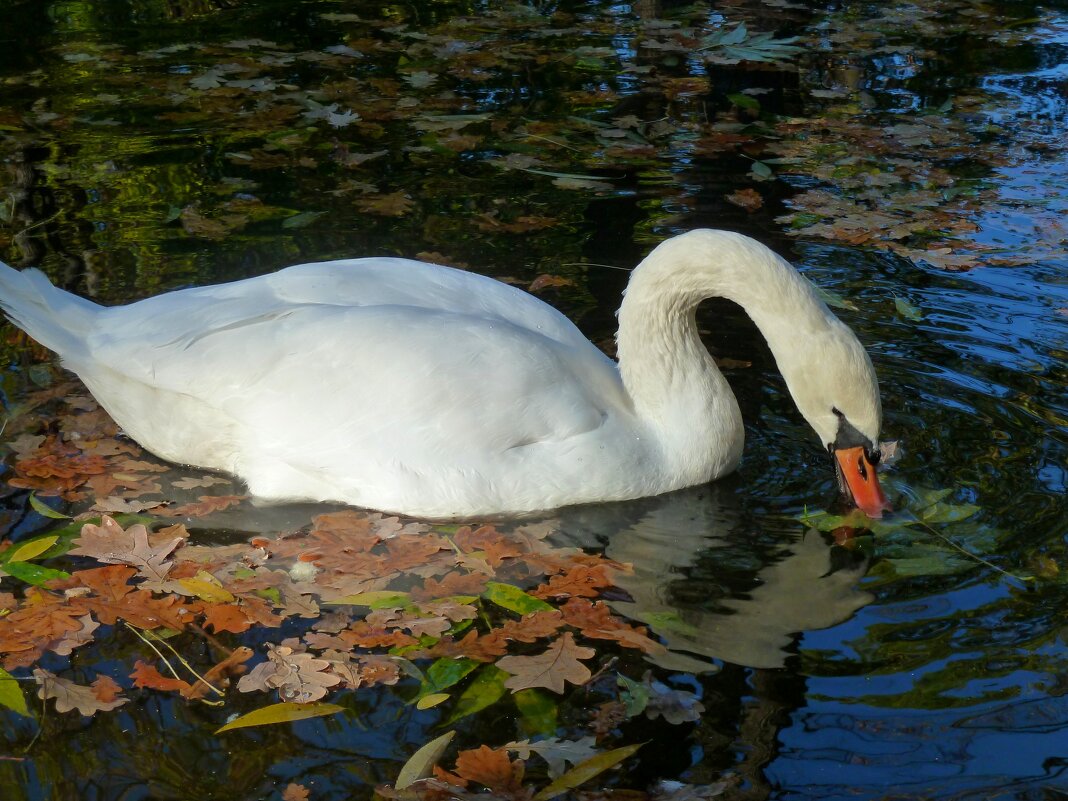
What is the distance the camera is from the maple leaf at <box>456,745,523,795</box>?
12.9 ft

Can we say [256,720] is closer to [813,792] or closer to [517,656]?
[517,656]

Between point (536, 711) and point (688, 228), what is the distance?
14.7 feet

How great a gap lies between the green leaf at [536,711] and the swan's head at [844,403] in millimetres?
1714

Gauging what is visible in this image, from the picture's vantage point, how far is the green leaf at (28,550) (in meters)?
4.99

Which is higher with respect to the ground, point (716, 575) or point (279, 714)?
point (279, 714)

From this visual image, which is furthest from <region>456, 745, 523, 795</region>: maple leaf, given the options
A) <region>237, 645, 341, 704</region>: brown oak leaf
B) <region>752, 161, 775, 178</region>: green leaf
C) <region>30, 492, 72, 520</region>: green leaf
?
<region>752, 161, 775, 178</region>: green leaf

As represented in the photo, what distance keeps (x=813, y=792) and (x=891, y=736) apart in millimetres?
368

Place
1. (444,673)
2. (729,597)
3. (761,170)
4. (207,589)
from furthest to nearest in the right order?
(761,170) < (729,597) < (207,589) < (444,673)

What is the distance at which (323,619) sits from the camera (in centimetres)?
473

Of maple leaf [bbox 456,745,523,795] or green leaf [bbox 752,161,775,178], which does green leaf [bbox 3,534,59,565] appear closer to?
maple leaf [bbox 456,745,523,795]

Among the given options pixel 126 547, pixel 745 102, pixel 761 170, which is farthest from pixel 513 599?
pixel 745 102

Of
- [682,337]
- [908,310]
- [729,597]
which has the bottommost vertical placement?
[729,597]

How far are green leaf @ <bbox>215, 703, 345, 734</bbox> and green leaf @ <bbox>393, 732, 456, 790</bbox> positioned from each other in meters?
0.35

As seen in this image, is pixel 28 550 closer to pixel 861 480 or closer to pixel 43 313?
pixel 43 313
